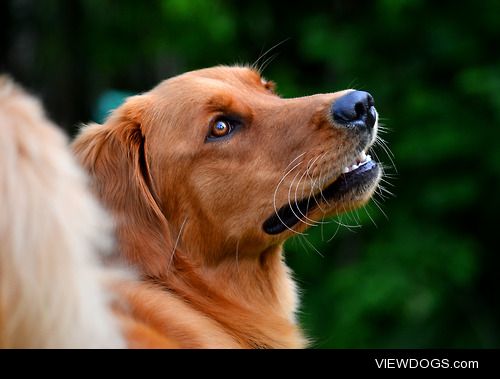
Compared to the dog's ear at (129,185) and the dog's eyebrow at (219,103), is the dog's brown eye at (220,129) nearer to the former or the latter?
the dog's eyebrow at (219,103)

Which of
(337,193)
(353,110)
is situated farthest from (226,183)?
(353,110)

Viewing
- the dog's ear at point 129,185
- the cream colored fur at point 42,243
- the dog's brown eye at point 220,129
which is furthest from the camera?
the dog's brown eye at point 220,129

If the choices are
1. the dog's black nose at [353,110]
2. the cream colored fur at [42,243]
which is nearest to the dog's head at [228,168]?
the dog's black nose at [353,110]

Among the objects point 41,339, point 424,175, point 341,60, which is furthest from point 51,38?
point 41,339

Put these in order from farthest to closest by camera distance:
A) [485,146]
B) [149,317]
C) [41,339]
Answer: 1. [485,146]
2. [149,317]
3. [41,339]

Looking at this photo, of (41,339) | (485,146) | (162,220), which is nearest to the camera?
(41,339)

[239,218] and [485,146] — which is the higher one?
[485,146]

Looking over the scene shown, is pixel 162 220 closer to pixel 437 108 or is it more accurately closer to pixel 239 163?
pixel 239 163

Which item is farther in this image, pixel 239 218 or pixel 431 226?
pixel 431 226

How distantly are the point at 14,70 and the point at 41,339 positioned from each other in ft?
36.6

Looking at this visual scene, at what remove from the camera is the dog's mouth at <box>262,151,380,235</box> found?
412cm

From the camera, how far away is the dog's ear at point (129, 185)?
395cm

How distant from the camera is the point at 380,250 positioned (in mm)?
9609

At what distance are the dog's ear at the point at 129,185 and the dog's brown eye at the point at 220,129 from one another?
341 millimetres
